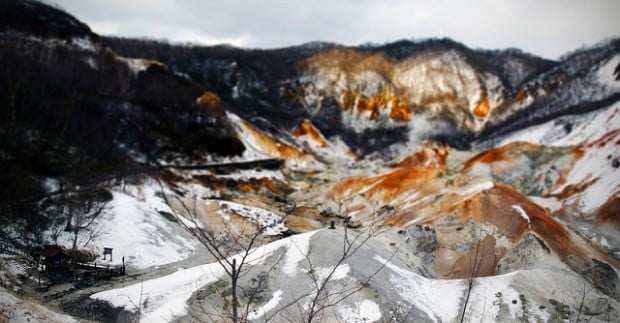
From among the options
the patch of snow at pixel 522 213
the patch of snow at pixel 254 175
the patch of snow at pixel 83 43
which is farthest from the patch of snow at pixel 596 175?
the patch of snow at pixel 83 43

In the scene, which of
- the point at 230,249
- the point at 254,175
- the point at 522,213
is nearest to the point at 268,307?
the point at 230,249

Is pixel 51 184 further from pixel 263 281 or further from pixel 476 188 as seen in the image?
pixel 476 188

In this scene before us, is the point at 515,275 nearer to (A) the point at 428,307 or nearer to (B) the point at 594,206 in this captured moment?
(A) the point at 428,307

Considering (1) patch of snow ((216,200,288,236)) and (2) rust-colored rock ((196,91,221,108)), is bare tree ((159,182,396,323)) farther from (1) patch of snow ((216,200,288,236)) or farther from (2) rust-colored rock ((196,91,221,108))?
(2) rust-colored rock ((196,91,221,108))

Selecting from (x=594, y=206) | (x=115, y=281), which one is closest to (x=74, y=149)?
(x=115, y=281)

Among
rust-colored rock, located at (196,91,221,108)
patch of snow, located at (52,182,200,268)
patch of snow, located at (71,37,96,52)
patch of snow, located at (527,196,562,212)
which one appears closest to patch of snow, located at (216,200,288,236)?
patch of snow, located at (52,182,200,268)
